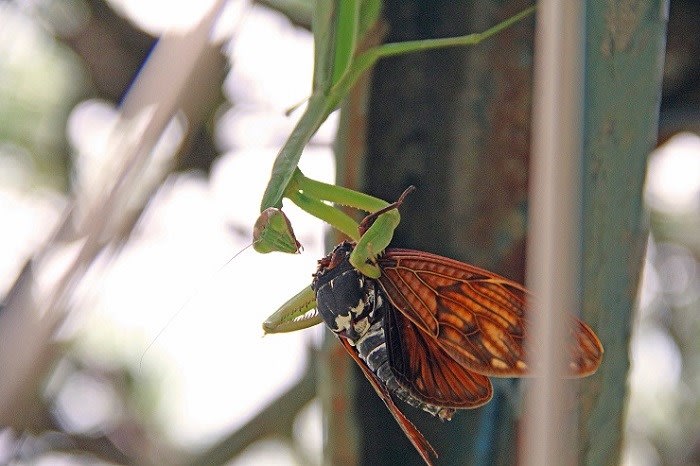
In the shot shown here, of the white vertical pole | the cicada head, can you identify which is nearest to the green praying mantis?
the cicada head

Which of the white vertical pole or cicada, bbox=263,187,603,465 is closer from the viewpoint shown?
the white vertical pole

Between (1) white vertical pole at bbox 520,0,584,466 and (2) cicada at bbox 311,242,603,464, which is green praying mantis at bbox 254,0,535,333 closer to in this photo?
(2) cicada at bbox 311,242,603,464

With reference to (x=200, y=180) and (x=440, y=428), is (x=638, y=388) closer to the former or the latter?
(x=200, y=180)

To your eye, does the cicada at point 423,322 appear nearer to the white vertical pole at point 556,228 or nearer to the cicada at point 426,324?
the cicada at point 426,324

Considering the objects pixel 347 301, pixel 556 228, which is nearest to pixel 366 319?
pixel 347 301

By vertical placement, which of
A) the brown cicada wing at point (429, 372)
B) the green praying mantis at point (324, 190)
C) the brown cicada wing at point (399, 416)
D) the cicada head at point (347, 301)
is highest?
the green praying mantis at point (324, 190)

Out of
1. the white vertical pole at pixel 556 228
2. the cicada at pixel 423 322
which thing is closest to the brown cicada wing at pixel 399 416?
the cicada at pixel 423 322

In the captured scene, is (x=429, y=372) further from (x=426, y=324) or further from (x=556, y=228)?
(x=556, y=228)
